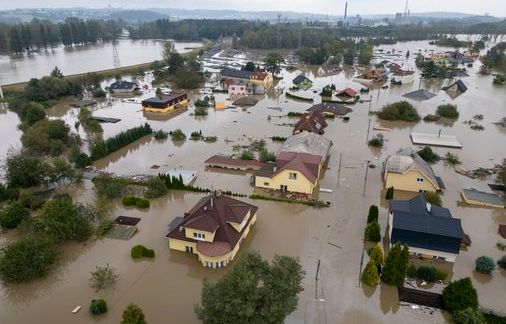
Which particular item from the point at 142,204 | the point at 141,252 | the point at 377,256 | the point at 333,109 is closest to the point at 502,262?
the point at 377,256

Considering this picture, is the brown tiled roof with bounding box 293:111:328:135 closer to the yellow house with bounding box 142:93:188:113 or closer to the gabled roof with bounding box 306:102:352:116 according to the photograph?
the gabled roof with bounding box 306:102:352:116

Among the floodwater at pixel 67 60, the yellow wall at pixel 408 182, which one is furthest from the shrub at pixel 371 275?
the floodwater at pixel 67 60

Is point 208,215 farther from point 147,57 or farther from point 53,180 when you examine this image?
point 147,57

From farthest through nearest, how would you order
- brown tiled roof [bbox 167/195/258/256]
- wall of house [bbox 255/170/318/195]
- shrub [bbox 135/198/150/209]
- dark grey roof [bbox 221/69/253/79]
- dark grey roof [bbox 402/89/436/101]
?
1. dark grey roof [bbox 221/69/253/79]
2. dark grey roof [bbox 402/89/436/101]
3. wall of house [bbox 255/170/318/195]
4. shrub [bbox 135/198/150/209]
5. brown tiled roof [bbox 167/195/258/256]

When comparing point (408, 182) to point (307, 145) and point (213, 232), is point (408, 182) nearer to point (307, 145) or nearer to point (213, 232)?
point (307, 145)

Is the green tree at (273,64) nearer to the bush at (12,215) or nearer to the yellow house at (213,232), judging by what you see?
the yellow house at (213,232)

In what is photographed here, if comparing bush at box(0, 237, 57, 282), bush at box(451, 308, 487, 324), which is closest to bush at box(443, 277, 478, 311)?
bush at box(451, 308, 487, 324)

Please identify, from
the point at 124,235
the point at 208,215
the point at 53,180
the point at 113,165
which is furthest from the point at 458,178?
the point at 53,180
